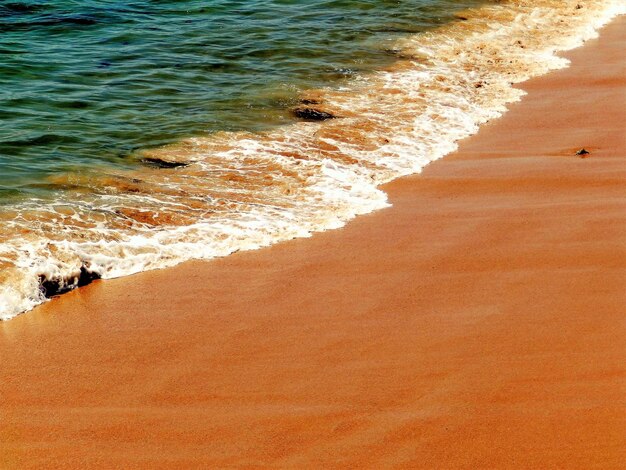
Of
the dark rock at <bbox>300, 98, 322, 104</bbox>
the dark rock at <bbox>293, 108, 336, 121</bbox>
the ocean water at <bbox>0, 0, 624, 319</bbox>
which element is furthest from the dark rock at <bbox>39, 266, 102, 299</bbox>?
the dark rock at <bbox>300, 98, 322, 104</bbox>

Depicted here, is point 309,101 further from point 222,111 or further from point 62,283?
point 62,283

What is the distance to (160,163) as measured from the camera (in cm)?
862

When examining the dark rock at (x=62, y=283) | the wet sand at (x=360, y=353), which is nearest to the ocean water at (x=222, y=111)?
the dark rock at (x=62, y=283)

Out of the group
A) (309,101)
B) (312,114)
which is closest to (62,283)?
(312,114)

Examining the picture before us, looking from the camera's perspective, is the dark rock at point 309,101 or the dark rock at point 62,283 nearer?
the dark rock at point 62,283

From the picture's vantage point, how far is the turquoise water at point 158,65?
911 centimetres

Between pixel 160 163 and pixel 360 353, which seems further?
pixel 160 163

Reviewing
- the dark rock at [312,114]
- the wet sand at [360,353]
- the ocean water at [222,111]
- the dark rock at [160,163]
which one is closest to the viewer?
the wet sand at [360,353]

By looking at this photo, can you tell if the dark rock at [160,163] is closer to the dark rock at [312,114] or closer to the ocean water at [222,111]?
the ocean water at [222,111]

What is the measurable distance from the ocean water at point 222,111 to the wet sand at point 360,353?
0.56 meters

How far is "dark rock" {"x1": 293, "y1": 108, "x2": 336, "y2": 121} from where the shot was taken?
1009 centimetres

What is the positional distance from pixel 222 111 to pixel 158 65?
2.16m

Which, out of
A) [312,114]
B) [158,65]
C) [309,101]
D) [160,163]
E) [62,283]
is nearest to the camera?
[62,283]

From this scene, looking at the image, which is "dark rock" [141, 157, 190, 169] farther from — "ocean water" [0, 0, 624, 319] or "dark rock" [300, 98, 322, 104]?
"dark rock" [300, 98, 322, 104]
